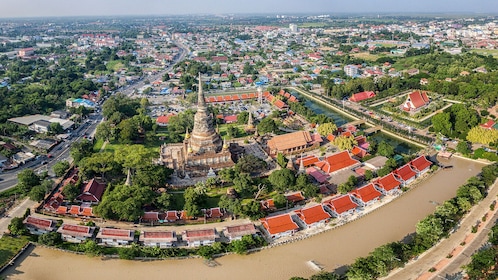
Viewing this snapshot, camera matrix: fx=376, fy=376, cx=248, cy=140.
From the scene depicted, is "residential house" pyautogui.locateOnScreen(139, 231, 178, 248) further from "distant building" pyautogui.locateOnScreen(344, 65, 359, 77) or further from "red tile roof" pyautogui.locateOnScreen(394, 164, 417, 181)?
"distant building" pyautogui.locateOnScreen(344, 65, 359, 77)

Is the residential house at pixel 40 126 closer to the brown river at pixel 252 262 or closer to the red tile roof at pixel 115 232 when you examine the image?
the brown river at pixel 252 262

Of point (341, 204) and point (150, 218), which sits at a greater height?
point (341, 204)

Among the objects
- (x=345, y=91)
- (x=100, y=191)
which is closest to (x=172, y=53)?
(x=345, y=91)

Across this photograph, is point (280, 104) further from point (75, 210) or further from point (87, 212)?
point (75, 210)

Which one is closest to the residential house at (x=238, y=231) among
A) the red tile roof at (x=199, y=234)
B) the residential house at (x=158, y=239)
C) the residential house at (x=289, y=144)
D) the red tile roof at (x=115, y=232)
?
the red tile roof at (x=199, y=234)

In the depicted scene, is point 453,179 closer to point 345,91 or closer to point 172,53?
point 345,91

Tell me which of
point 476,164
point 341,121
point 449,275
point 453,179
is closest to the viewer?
point 449,275

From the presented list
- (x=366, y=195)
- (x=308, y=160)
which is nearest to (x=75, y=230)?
(x=308, y=160)
